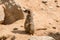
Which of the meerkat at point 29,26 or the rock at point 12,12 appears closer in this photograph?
the meerkat at point 29,26

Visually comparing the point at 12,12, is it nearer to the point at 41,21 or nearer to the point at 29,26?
the point at 41,21

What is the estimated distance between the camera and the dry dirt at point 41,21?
7.86 m

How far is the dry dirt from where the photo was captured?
25.8 ft

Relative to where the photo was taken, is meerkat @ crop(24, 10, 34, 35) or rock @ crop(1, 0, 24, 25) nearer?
meerkat @ crop(24, 10, 34, 35)

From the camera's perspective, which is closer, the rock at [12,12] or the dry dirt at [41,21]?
the dry dirt at [41,21]

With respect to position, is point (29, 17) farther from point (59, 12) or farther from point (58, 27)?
point (59, 12)

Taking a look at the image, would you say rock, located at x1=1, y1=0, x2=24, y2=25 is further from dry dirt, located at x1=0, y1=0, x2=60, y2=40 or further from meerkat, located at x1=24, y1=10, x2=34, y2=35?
meerkat, located at x1=24, y1=10, x2=34, y2=35

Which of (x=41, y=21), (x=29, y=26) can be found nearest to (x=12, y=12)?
(x=41, y=21)

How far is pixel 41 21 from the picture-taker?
9.00 metres

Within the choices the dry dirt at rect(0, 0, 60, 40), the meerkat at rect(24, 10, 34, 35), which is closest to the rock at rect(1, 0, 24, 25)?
the dry dirt at rect(0, 0, 60, 40)

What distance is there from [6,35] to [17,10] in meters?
1.92

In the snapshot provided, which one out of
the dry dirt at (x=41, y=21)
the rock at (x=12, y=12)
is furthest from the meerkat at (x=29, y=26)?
the rock at (x=12, y=12)

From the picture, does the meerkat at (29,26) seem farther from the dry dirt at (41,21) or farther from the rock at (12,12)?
the rock at (12,12)

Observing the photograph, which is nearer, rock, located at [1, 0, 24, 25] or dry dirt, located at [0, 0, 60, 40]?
dry dirt, located at [0, 0, 60, 40]
